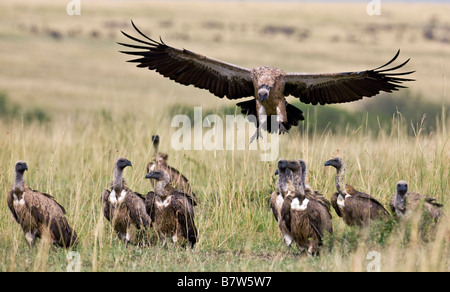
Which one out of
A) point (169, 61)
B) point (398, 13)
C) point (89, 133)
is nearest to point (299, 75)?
point (169, 61)

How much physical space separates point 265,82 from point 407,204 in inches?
110

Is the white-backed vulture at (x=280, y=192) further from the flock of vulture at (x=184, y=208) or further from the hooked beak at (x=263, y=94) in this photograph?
the hooked beak at (x=263, y=94)

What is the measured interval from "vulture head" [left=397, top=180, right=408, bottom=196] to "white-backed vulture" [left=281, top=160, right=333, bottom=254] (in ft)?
3.05

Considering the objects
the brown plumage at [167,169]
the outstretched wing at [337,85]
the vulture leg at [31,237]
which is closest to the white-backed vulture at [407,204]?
the outstretched wing at [337,85]

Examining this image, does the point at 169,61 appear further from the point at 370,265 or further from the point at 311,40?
the point at 311,40

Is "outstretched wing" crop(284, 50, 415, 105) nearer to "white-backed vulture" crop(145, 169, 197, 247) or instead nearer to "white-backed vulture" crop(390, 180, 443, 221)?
"white-backed vulture" crop(390, 180, 443, 221)

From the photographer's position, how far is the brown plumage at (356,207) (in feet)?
28.5

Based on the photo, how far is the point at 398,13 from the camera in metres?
60.0

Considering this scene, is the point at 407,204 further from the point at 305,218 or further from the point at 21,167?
the point at 21,167

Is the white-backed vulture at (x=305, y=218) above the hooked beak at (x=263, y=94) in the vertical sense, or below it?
below

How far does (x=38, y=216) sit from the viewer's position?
8.62m

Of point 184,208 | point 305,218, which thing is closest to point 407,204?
point 305,218

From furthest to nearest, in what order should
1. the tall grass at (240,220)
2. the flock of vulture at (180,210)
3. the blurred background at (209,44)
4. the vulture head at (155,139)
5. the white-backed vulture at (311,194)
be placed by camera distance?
the blurred background at (209,44), the vulture head at (155,139), the white-backed vulture at (311,194), the flock of vulture at (180,210), the tall grass at (240,220)
